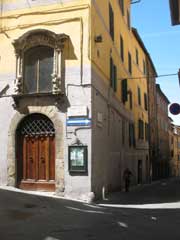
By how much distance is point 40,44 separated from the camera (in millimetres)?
17109

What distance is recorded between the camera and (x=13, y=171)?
17078 millimetres

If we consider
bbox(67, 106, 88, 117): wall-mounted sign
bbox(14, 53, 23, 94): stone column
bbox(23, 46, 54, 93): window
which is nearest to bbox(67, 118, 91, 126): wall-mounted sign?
bbox(67, 106, 88, 117): wall-mounted sign

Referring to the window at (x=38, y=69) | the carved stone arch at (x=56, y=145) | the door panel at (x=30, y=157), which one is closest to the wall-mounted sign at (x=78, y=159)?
the carved stone arch at (x=56, y=145)

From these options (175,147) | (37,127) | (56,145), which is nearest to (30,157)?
(37,127)

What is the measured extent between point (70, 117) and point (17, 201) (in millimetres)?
4611

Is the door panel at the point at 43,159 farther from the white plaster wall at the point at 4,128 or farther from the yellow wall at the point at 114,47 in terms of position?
the yellow wall at the point at 114,47

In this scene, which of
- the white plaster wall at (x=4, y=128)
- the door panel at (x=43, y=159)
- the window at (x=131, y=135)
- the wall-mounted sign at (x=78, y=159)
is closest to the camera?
the wall-mounted sign at (x=78, y=159)

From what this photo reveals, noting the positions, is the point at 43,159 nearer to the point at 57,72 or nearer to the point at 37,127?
the point at 37,127

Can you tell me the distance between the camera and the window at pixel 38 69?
17.1 meters

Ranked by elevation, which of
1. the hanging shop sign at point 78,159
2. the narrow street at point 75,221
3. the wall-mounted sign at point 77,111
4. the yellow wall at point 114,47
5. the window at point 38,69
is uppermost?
the yellow wall at point 114,47

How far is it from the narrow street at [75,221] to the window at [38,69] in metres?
4.77

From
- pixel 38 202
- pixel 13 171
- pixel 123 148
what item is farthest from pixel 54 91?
pixel 123 148

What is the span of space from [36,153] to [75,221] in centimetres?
681

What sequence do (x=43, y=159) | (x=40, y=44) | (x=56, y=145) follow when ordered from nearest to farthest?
1. (x=56, y=145)
2. (x=43, y=159)
3. (x=40, y=44)
